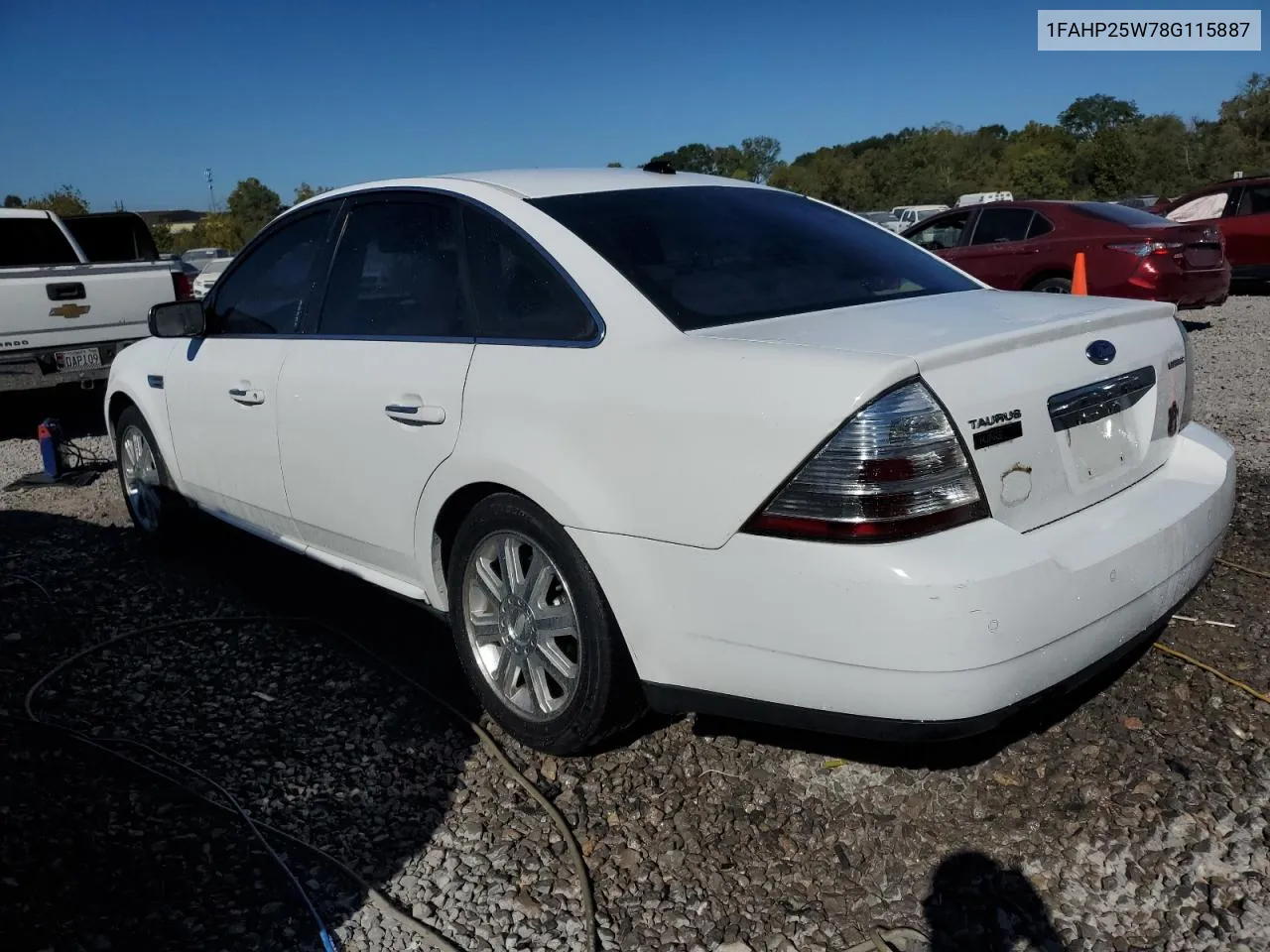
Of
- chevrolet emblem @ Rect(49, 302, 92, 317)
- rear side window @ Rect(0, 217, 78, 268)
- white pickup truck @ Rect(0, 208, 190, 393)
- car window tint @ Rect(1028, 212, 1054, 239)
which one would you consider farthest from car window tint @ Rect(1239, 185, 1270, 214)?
rear side window @ Rect(0, 217, 78, 268)

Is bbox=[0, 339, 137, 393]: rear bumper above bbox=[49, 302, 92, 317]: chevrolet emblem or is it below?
below

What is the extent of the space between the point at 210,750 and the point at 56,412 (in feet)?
27.8

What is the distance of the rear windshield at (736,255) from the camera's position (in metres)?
2.99

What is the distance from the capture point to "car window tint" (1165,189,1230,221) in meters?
15.1

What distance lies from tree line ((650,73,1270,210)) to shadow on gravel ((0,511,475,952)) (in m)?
30.6

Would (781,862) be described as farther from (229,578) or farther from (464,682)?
(229,578)

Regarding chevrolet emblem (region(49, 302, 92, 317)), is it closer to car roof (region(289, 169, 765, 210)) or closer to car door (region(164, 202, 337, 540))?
car door (region(164, 202, 337, 540))

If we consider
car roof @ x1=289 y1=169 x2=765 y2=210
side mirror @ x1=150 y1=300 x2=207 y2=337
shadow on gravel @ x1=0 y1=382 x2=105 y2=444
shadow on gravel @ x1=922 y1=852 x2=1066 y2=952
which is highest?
car roof @ x1=289 y1=169 x2=765 y2=210

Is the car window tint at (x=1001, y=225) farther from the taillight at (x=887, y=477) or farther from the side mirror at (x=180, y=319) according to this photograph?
the taillight at (x=887, y=477)

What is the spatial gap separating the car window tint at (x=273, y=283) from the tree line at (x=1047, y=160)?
99.3 feet

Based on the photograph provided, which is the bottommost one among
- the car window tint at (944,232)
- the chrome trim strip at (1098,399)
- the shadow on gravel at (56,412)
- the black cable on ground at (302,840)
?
the black cable on ground at (302,840)

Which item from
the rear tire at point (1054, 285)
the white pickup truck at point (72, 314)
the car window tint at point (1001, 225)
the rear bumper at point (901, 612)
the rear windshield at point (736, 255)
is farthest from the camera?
the car window tint at point (1001, 225)

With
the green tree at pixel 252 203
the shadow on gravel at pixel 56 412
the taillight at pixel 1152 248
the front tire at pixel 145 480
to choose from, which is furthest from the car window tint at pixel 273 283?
the green tree at pixel 252 203

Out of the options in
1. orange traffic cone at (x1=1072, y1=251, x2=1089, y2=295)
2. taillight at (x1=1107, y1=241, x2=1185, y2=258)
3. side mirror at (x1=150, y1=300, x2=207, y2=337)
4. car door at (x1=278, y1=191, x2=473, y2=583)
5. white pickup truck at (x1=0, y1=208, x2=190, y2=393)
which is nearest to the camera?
car door at (x1=278, y1=191, x2=473, y2=583)
